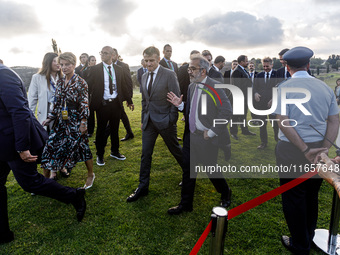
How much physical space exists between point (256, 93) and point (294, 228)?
463 centimetres

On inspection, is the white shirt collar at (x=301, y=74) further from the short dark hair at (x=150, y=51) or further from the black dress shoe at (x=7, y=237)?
the black dress shoe at (x=7, y=237)

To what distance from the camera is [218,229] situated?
146 centimetres

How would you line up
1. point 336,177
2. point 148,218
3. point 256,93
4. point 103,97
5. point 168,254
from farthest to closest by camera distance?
point 256,93 → point 103,97 → point 148,218 → point 168,254 → point 336,177

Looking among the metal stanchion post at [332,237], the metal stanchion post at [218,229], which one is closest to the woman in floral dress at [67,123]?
the metal stanchion post at [218,229]

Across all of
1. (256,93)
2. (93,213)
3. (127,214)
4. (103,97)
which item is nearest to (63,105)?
(103,97)

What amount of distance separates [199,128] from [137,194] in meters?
1.49

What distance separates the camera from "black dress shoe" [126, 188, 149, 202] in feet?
11.2

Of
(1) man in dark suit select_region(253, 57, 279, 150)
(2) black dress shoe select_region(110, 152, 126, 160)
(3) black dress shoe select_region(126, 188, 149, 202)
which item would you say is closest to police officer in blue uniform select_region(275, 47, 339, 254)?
(3) black dress shoe select_region(126, 188, 149, 202)

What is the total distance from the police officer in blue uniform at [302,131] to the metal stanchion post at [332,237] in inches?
8.2

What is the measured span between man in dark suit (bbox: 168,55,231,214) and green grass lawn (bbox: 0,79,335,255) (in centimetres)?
35

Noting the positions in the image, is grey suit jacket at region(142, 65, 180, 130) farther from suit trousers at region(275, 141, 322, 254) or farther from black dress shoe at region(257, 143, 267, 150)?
black dress shoe at region(257, 143, 267, 150)

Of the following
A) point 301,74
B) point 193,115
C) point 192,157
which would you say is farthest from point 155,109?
point 301,74

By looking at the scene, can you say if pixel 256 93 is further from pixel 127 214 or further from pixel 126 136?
pixel 127 214

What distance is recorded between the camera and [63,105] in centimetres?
332
